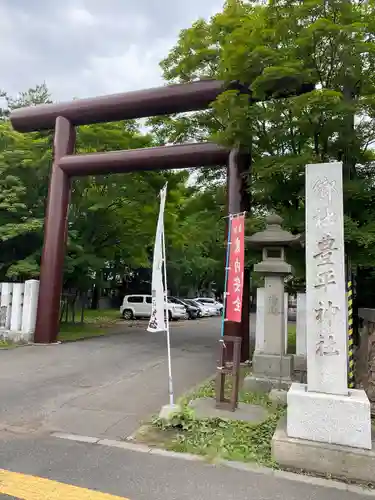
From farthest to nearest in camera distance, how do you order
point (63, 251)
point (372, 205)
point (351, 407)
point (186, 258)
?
point (186, 258)
point (63, 251)
point (372, 205)
point (351, 407)

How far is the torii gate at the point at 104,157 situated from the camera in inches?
388

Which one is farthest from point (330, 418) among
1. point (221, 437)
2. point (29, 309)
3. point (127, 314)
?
point (127, 314)

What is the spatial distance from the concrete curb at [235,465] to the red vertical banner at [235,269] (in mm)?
2222

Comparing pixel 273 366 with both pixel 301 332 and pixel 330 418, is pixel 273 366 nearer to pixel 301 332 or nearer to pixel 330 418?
Answer: pixel 301 332

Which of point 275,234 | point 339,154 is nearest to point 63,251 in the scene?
point 275,234

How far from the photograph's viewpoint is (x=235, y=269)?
19.9ft

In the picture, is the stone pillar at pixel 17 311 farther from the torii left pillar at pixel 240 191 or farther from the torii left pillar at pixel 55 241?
the torii left pillar at pixel 240 191

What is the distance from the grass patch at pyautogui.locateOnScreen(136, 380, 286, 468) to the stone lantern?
153 cm

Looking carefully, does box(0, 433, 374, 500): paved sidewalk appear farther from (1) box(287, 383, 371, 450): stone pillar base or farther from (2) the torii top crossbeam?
(2) the torii top crossbeam

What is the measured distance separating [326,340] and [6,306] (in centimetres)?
1049

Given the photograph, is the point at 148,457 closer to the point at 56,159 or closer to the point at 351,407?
the point at 351,407

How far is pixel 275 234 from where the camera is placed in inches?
280

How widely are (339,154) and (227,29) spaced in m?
3.89

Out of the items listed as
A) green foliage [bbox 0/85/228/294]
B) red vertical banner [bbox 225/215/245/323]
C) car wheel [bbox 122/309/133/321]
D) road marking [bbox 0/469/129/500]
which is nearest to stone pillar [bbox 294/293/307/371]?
red vertical banner [bbox 225/215/245/323]
